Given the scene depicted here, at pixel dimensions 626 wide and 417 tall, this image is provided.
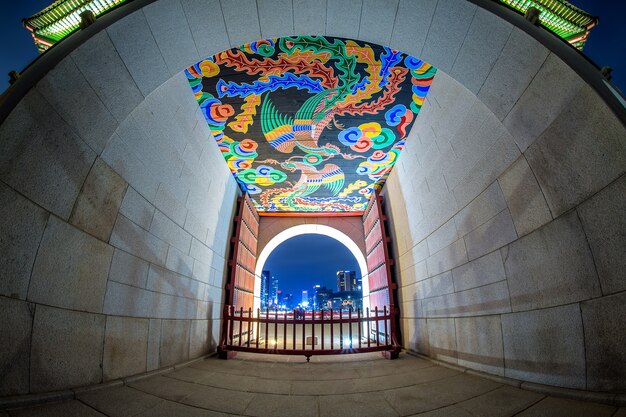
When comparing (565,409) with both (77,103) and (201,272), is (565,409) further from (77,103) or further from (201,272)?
(201,272)

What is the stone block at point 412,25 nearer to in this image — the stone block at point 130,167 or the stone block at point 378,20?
the stone block at point 378,20

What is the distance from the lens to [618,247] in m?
2.00

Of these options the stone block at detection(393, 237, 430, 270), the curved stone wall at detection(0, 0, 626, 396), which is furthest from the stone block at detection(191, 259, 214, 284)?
the stone block at detection(393, 237, 430, 270)

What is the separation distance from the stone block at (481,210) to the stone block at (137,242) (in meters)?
4.66

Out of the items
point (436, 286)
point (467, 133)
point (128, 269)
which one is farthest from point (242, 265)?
point (467, 133)

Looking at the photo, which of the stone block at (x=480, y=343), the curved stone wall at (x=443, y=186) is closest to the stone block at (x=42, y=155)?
the curved stone wall at (x=443, y=186)

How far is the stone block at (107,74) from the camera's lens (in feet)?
7.98

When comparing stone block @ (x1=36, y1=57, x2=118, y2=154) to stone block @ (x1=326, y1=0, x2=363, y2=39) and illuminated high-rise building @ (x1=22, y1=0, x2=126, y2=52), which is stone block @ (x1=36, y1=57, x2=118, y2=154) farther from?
stone block @ (x1=326, y1=0, x2=363, y2=39)

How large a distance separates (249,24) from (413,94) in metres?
3.08

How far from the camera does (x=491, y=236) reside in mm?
3408

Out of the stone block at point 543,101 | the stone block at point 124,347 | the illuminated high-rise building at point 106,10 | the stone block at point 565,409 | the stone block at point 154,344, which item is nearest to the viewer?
the stone block at point 565,409

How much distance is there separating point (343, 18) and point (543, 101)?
7.23 feet

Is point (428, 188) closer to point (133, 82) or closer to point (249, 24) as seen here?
point (249, 24)

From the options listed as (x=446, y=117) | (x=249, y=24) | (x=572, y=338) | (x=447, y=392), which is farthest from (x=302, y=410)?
(x=446, y=117)
